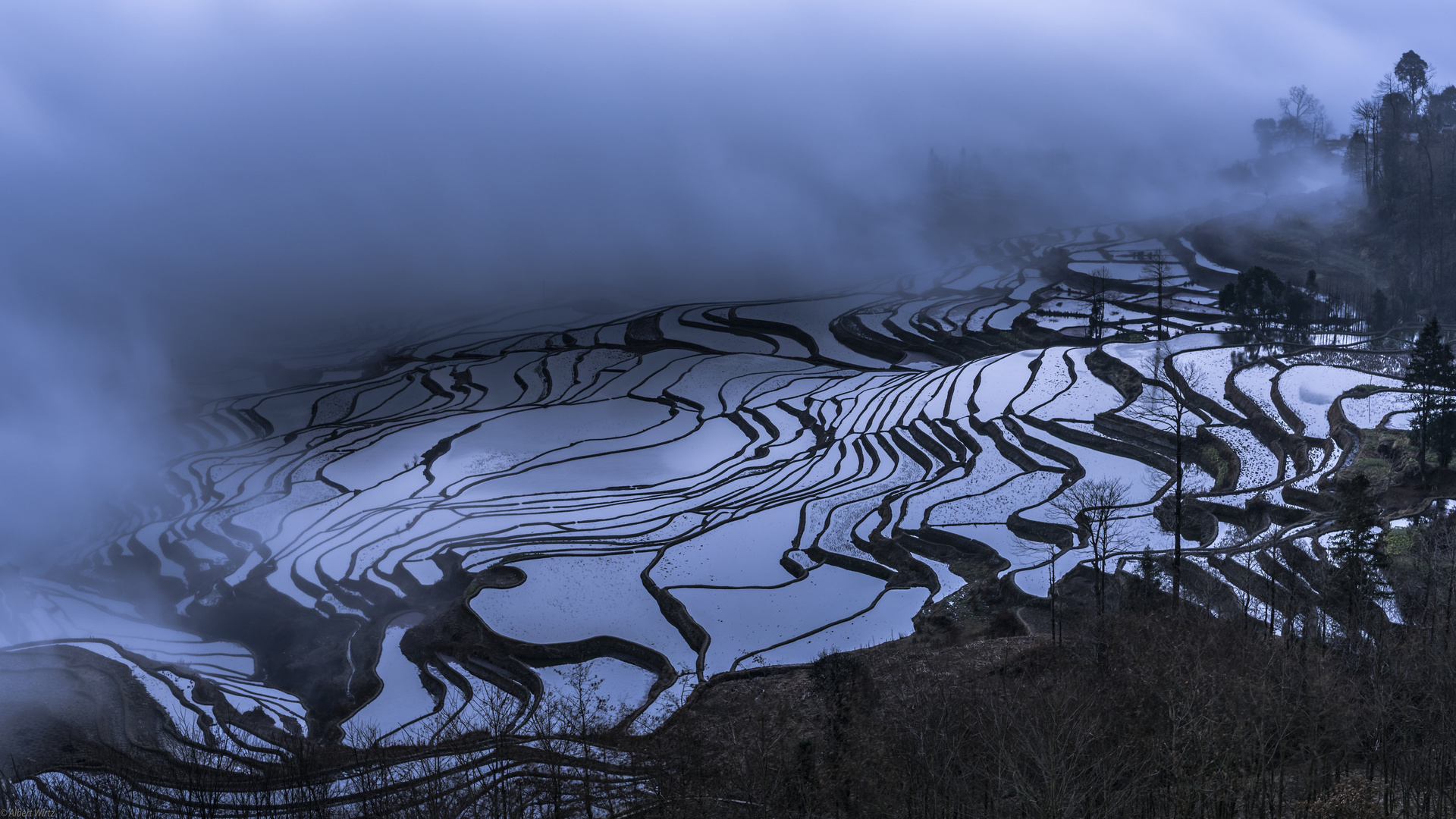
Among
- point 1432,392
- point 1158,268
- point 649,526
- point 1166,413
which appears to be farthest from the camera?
point 1158,268

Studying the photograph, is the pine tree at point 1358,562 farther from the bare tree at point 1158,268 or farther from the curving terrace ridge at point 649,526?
the bare tree at point 1158,268

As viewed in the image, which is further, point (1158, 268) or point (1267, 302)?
point (1158, 268)

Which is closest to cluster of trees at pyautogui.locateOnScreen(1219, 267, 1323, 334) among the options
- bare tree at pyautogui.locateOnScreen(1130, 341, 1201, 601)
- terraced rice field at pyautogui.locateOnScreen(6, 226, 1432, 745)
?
terraced rice field at pyautogui.locateOnScreen(6, 226, 1432, 745)

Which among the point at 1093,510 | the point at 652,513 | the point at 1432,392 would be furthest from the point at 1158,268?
the point at 1093,510

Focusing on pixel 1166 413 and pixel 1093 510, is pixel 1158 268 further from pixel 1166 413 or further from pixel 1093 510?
pixel 1093 510

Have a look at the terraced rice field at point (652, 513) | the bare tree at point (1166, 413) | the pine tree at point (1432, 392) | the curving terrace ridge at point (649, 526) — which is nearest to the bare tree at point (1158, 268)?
the terraced rice field at point (652, 513)

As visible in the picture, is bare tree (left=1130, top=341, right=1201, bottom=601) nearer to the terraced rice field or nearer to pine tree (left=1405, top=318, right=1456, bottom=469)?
the terraced rice field
